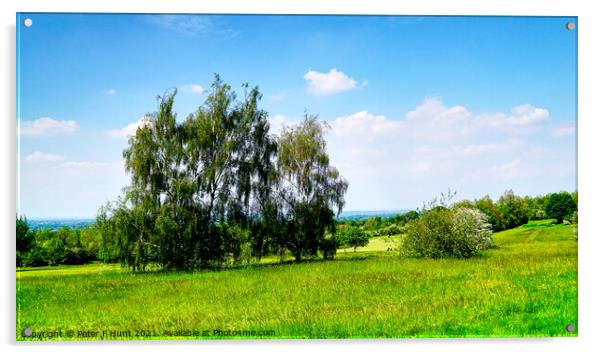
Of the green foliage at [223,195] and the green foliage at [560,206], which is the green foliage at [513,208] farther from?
the green foliage at [223,195]

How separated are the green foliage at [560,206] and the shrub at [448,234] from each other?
37.2 inches

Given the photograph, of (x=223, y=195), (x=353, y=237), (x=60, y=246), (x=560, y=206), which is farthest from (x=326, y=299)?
(x=60, y=246)

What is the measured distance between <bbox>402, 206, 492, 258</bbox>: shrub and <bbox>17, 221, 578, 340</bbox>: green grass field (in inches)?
19.7

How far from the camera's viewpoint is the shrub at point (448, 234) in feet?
28.1

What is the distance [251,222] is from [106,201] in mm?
2232

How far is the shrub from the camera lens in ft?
28.1

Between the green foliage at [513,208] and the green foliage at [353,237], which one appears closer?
the green foliage at [513,208]

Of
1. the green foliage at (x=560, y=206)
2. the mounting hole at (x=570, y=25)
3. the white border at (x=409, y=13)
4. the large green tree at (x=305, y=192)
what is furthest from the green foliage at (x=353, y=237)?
the mounting hole at (x=570, y=25)

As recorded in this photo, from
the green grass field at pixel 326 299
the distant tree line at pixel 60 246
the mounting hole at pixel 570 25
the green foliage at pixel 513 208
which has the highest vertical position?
the mounting hole at pixel 570 25

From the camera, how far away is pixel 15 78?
7.27 m

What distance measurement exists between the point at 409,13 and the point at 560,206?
11.3 ft

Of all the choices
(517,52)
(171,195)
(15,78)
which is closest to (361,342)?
(171,195)

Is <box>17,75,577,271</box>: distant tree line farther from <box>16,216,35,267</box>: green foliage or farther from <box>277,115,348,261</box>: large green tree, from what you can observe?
<box>16,216,35,267</box>: green foliage

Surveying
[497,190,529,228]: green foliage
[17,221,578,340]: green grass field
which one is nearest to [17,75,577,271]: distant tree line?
[497,190,529,228]: green foliage
